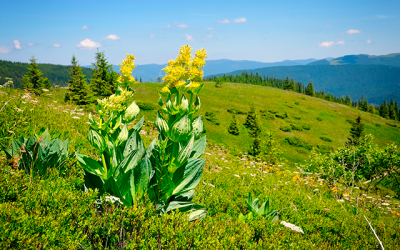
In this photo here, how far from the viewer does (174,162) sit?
8.07ft

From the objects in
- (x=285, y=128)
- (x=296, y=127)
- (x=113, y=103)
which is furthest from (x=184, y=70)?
(x=296, y=127)

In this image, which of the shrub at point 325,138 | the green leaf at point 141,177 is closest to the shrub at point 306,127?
the shrub at point 325,138

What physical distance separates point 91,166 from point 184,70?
1.65 m

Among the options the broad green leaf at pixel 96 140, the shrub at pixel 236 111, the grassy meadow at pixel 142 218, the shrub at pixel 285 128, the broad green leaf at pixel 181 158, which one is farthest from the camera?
the shrub at pixel 236 111

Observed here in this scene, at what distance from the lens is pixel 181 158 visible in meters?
2.41

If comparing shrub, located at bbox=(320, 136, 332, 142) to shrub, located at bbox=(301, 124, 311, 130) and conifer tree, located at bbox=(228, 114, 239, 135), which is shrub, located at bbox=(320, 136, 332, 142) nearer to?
shrub, located at bbox=(301, 124, 311, 130)

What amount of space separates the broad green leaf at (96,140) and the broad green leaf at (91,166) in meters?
0.21

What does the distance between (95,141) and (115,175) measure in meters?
0.50

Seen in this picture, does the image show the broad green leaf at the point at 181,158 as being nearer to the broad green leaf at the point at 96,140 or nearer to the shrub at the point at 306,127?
the broad green leaf at the point at 96,140

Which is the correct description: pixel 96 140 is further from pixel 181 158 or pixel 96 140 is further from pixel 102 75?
pixel 102 75

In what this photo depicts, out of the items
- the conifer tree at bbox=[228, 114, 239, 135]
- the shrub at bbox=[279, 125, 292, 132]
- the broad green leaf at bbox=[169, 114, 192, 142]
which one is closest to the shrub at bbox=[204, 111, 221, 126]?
the conifer tree at bbox=[228, 114, 239, 135]

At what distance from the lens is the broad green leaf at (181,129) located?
2404mm

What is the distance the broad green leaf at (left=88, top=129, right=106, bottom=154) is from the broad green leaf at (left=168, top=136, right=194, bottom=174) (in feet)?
2.71

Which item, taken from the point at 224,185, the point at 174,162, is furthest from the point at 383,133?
the point at 174,162
